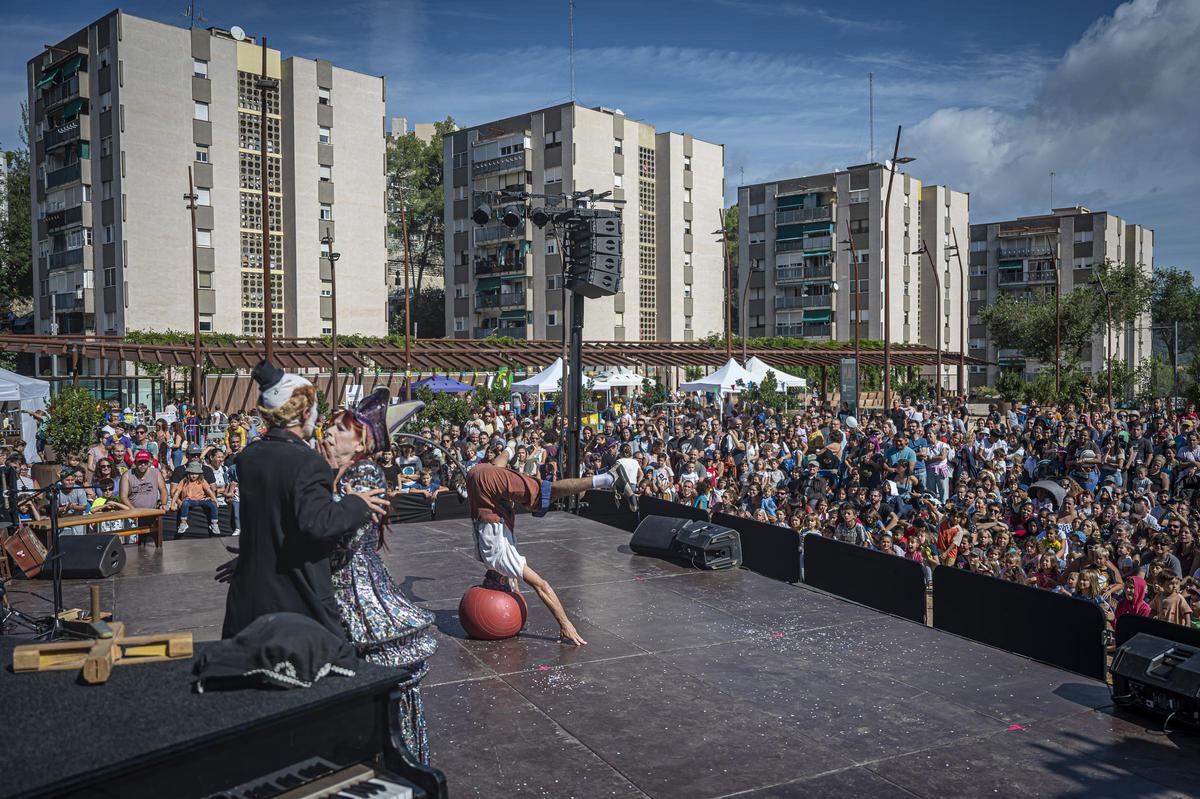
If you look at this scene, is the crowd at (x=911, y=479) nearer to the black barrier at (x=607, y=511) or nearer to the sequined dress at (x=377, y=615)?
the black barrier at (x=607, y=511)

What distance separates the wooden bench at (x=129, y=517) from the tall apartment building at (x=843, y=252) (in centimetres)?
5680

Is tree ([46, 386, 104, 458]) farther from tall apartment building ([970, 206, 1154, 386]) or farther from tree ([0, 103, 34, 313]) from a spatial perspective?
tall apartment building ([970, 206, 1154, 386])

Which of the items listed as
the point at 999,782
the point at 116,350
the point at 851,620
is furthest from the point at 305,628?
the point at 116,350

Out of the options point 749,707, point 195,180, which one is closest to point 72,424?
point 749,707

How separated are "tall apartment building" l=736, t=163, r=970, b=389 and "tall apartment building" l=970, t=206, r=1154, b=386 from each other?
501cm

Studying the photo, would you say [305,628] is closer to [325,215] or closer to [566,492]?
[566,492]

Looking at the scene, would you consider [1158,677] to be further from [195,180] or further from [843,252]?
[843,252]

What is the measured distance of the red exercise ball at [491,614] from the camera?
Answer: 27.2 feet

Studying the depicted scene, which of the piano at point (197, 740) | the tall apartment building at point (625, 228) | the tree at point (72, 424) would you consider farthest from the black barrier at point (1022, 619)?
the tall apartment building at point (625, 228)

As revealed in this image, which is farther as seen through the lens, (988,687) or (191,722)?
(988,687)

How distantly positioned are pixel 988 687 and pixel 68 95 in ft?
174

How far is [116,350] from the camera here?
32094 millimetres

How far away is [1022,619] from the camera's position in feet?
27.8

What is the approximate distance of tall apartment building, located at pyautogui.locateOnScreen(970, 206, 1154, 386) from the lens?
7506cm
